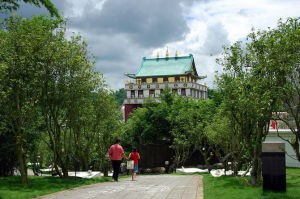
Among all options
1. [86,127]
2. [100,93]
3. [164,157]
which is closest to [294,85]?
[100,93]

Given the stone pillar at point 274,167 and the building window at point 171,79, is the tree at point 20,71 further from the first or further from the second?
the building window at point 171,79

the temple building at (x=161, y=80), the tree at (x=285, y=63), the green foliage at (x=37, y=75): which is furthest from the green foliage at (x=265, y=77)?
the temple building at (x=161, y=80)

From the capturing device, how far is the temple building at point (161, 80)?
57469 mm

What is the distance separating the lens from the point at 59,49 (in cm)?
1242

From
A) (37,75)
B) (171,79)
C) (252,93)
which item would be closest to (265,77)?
(252,93)

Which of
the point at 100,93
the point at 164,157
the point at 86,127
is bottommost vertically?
the point at 164,157

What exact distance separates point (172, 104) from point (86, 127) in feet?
67.0

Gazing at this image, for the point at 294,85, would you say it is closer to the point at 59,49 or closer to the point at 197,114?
the point at 59,49

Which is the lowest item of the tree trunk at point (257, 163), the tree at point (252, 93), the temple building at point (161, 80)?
the tree trunk at point (257, 163)

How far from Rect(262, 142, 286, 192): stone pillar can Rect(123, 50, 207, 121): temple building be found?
48739 millimetres

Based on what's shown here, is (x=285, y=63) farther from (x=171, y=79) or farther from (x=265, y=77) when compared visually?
(x=171, y=79)

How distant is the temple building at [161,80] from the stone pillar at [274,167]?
4874 cm

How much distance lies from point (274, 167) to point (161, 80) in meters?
51.9

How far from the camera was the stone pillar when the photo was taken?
7.99 metres
